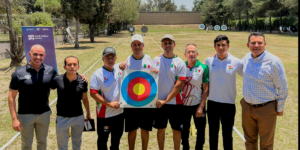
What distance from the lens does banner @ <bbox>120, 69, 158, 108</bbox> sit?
3.74m

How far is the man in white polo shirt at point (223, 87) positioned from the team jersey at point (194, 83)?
0.42ft

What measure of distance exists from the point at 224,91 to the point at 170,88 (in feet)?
3.02

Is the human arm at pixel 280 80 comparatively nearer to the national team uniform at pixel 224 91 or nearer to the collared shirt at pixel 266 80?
the collared shirt at pixel 266 80

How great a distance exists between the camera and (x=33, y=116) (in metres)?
3.64

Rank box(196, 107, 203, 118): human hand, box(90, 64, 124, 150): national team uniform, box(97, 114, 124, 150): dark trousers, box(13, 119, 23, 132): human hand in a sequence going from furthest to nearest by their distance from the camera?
box(196, 107, 203, 118): human hand, box(97, 114, 124, 150): dark trousers, box(90, 64, 124, 150): national team uniform, box(13, 119, 23, 132): human hand

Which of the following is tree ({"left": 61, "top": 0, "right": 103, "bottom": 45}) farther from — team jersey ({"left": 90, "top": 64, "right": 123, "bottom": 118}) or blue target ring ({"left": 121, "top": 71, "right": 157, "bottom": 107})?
blue target ring ({"left": 121, "top": 71, "right": 157, "bottom": 107})

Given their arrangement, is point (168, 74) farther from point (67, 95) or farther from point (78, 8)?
point (78, 8)

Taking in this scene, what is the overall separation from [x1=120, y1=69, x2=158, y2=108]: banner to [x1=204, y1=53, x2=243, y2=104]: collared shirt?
1061mm

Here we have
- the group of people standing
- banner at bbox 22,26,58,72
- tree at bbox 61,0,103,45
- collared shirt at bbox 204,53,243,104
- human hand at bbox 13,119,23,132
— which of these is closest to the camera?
human hand at bbox 13,119,23,132

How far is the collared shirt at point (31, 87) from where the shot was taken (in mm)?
3523

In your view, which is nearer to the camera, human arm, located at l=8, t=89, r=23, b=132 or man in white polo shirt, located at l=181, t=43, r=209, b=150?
human arm, located at l=8, t=89, r=23, b=132

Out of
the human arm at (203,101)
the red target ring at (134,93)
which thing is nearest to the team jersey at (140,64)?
the red target ring at (134,93)

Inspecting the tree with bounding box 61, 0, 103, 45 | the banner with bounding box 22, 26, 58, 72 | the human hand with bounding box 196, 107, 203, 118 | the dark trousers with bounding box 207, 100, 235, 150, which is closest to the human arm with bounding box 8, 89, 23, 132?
the human hand with bounding box 196, 107, 203, 118

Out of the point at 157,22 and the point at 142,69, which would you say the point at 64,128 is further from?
the point at 157,22
